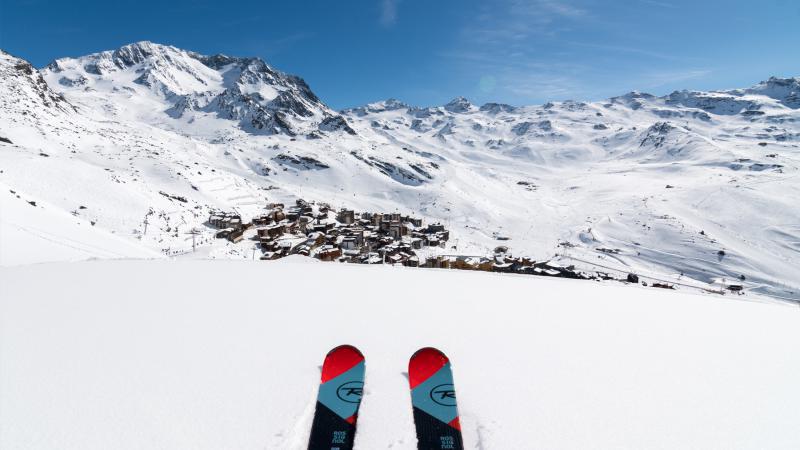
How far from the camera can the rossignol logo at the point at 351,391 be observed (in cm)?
406

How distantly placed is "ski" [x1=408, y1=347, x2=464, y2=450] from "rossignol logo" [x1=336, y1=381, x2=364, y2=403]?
0.64 m

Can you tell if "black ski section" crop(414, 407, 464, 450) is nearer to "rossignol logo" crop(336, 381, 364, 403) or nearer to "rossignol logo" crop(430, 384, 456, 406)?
"rossignol logo" crop(430, 384, 456, 406)

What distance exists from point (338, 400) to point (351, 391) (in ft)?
0.73

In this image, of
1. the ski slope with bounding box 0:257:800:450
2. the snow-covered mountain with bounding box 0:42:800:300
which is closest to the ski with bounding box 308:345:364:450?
the ski slope with bounding box 0:257:800:450

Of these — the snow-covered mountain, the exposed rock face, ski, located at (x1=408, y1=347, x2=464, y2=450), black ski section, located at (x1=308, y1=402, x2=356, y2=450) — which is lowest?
black ski section, located at (x1=308, y1=402, x2=356, y2=450)

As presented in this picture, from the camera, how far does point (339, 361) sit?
15.5 feet

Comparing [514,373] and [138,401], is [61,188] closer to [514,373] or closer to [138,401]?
[138,401]

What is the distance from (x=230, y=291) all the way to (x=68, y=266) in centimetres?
578

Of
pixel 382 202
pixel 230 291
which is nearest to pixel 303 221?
pixel 382 202

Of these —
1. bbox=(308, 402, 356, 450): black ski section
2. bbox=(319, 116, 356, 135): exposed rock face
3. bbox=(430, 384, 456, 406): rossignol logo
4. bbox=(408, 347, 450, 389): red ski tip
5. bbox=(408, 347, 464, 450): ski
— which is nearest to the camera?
bbox=(308, 402, 356, 450): black ski section

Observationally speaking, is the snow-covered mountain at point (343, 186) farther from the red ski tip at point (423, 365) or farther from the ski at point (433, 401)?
the ski at point (433, 401)

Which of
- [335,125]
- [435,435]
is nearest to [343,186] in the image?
[335,125]

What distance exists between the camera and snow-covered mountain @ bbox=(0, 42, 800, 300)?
117 feet

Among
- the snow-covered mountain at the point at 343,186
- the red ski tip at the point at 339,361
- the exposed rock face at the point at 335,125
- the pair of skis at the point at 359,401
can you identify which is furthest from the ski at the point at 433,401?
the exposed rock face at the point at 335,125
